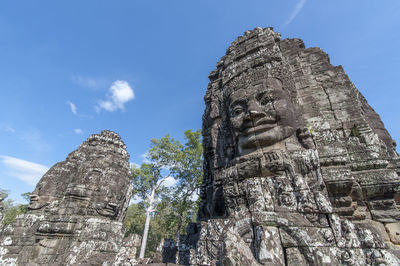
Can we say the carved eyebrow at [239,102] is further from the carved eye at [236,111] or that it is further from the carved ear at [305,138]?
the carved ear at [305,138]

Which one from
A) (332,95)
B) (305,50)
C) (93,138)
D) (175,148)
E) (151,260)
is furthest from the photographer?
(175,148)

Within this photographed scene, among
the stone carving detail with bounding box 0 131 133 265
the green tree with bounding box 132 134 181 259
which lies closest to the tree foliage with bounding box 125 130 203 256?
the green tree with bounding box 132 134 181 259

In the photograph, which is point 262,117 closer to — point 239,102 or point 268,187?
point 239,102

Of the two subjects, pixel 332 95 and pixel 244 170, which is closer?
pixel 244 170

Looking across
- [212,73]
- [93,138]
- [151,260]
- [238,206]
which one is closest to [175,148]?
[93,138]

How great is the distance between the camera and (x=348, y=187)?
10.0 feet

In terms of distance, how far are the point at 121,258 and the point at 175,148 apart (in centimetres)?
1473

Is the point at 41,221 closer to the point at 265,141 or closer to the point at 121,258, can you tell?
the point at 121,258

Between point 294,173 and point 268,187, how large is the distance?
46 cm

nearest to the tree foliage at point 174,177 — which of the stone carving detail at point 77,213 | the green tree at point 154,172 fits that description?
the green tree at point 154,172

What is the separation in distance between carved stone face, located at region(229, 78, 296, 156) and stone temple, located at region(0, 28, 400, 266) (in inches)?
0.8

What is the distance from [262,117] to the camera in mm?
3510

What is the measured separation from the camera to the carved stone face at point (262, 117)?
347 centimetres

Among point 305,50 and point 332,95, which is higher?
point 305,50
